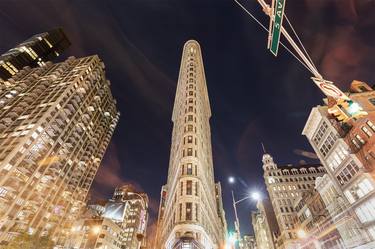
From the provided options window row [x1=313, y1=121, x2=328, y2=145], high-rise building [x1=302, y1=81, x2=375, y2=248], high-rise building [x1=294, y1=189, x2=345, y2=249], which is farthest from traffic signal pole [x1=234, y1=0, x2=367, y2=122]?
high-rise building [x1=294, y1=189, x2=345, y2=249]

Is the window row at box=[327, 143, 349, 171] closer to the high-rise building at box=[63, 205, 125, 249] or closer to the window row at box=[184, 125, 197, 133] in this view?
the window row at box=[184, 125, 197, 133]

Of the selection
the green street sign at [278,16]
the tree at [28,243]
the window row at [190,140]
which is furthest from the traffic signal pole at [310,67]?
the tree at [28,243]

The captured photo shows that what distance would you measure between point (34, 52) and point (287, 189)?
6249 inches

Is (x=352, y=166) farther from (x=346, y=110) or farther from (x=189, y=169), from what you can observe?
(x=346, y=110)

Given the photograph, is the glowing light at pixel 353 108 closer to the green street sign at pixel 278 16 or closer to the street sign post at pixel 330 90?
the street sign post at pixel 330 90

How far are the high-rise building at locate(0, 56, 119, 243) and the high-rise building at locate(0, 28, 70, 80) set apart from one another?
6.66 meters

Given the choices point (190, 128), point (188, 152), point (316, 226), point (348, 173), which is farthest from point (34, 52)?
point (316, 226)

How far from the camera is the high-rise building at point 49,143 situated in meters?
57.4

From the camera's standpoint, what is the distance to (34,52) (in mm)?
114438

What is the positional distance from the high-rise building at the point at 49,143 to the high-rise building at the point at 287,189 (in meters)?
86.6

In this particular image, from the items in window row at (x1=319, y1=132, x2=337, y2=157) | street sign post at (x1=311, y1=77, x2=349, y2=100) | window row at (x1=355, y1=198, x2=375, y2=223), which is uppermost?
window row at (x1=319, y1=132, x2=337, y2=157)

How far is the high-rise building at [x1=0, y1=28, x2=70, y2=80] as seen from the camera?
→ 96500 mm

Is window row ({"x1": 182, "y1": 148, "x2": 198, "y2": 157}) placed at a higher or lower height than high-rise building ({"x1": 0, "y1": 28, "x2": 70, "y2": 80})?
lower

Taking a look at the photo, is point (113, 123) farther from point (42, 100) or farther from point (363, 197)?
point (363, 197)
